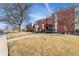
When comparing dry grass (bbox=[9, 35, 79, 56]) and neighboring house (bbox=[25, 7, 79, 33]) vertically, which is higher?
neighboring house (bbox=[25, 7, 79, 33])

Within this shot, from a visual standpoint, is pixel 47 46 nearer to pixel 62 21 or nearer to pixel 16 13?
pixel 62 21

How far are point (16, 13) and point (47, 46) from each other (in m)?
0.37

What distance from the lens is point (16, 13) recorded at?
1.28 metres

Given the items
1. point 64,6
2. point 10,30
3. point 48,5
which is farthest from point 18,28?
point 64,6

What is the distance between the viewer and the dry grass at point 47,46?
1238 mm

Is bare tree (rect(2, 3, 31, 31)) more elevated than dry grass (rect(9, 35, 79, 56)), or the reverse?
bare tree (rect(2, 3, 31, 31))

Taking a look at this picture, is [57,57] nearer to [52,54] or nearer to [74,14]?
[52,54]

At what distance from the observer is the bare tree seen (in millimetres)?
1259

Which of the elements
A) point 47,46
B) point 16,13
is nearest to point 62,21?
point 47,46

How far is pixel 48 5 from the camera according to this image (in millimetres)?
1246

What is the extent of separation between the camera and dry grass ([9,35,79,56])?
1238 millimetres

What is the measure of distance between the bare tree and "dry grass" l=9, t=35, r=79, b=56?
0.14 meters

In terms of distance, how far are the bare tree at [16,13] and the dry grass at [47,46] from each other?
145mm

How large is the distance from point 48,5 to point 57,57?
421 millimetres
